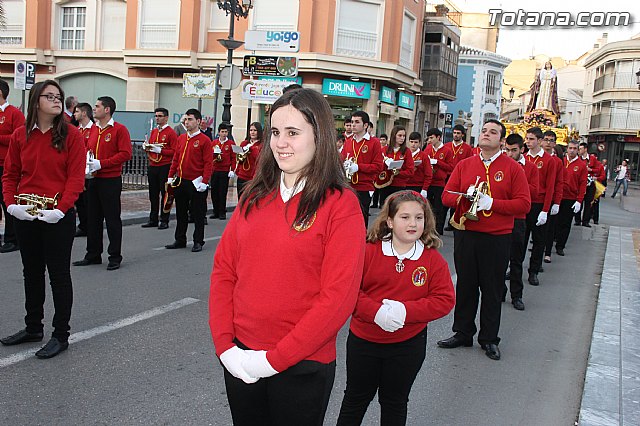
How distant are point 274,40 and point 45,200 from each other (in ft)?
34.5

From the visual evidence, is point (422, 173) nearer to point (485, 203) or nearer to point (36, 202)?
point (485, 203)

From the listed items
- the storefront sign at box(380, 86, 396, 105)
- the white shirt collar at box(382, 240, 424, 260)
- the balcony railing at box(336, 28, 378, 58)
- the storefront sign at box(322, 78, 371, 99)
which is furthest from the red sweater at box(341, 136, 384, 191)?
the storefront sign at box(380, 86, 396, 105)

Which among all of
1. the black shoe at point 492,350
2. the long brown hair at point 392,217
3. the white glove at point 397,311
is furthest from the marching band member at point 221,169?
the white glove at point 397,311

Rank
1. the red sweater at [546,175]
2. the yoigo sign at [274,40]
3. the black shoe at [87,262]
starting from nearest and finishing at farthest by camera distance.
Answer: the black shoe at [87,262]
the red sweater at [546,175]
the yoigo sign at [274,40]

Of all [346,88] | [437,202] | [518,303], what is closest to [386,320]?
[518,303]

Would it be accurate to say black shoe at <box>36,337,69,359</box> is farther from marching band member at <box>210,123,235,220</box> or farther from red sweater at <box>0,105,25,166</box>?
marching band member at <box>210,123,235,220</box>

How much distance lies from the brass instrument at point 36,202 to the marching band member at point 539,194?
5.86 metres

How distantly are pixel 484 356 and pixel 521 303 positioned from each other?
6.56 feet

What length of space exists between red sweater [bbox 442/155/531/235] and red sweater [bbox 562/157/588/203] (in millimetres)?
5630

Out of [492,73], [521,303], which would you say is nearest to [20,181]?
[521,303]

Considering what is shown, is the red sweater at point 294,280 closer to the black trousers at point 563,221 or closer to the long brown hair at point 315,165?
→ the long brown hair at point 315,165

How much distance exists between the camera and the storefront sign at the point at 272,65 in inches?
563

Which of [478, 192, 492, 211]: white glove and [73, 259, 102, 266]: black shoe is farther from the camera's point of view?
[73, 259, 102, 266]: black shoe

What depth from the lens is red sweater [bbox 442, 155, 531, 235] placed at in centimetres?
525
